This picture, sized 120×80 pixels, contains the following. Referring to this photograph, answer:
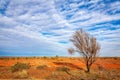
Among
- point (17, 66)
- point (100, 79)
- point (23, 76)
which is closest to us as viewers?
point (100, 79)

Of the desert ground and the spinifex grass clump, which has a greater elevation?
the spinifex grass clump

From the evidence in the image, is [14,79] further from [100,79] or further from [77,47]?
[77,47]

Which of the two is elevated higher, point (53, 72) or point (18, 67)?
point (18, 67)

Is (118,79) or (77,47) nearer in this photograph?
(118,79)

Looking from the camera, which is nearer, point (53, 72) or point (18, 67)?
point (53, 72)

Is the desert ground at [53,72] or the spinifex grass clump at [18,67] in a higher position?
the spinifex grass clump at [18,67]

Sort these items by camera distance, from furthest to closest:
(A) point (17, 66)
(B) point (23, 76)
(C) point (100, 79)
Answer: (A) point (17, 66)
(B) point (23, 76)
(C) point (100, 79)

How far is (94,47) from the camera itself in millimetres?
25094

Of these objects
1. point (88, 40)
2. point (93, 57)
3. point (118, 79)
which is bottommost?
point (118, 79)

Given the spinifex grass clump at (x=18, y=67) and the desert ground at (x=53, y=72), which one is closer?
the desert ground at (x=53, y=72)

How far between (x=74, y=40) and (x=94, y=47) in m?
3.01

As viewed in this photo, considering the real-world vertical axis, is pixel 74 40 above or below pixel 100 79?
above

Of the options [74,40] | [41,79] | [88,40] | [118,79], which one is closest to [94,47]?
[88,40]

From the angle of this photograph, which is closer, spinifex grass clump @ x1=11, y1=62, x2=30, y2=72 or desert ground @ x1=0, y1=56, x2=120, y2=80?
desert ground @ x1=0, y1=56, x2=120, y2=80
